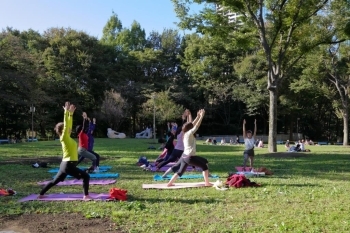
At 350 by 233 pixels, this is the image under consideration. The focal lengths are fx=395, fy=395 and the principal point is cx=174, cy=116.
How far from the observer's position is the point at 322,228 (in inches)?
231

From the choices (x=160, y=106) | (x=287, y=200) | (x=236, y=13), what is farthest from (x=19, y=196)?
(x=160, y=106)

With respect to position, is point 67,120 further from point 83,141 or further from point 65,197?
point 83,141

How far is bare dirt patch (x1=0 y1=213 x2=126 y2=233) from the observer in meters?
6.05

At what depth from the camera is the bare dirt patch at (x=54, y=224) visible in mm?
6055

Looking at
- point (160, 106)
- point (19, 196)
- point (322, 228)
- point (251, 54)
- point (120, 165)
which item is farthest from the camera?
point (251, 54)

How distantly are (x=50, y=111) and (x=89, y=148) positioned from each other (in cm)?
3887

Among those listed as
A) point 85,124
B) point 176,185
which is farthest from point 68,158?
point 85,124

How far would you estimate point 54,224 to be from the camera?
636 centimetres

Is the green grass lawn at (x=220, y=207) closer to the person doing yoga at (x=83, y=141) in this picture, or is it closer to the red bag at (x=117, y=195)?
the red bag at (x=117, y=195)

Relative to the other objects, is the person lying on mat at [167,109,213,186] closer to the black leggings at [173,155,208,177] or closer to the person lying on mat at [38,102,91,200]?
the black leggings at [173,155,208,177]

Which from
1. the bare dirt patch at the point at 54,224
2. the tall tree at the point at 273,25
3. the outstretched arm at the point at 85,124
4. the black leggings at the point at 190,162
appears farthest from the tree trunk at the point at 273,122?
the bare dirt patch at the point at 54,224

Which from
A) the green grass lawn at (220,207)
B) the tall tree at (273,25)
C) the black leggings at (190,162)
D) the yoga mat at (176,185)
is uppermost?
the tall tree at (273,25)

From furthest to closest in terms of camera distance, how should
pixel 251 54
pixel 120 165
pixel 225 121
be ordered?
pixel 225 121, pixel 251 54, pixel 120 165

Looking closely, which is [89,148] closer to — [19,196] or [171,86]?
[19,196]
